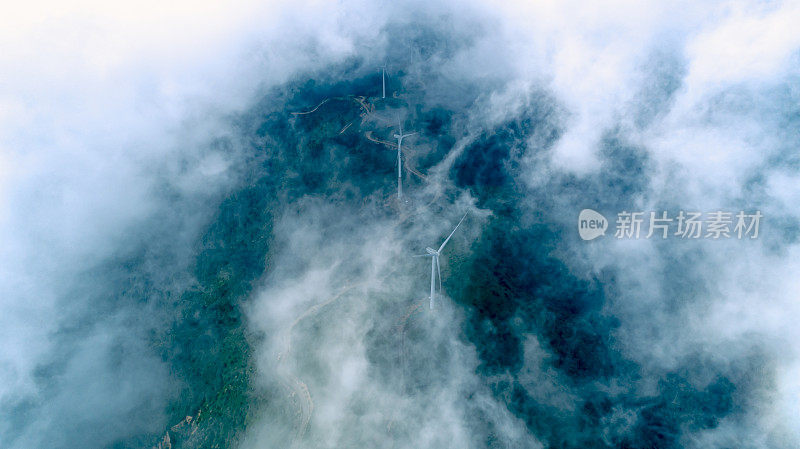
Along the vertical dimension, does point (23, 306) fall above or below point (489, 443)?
below

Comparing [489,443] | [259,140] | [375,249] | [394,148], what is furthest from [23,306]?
[489,443]

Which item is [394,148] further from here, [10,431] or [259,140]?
[10,431]

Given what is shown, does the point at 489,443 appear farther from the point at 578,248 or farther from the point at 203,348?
the point at 203,348

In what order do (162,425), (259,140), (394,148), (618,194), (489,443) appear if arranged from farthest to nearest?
(259,140) < (394,148) < (618,194) < (162,425) < (489,443)

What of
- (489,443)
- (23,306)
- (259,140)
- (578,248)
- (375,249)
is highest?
(578,248)

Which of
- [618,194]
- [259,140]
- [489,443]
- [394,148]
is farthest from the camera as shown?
[259,140]

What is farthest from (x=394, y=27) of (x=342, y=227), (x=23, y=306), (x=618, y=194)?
(x=23, y=306)

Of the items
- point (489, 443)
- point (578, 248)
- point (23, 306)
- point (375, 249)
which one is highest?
point (578, 248)

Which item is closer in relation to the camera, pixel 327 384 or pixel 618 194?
pixel 327 384

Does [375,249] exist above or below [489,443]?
above
